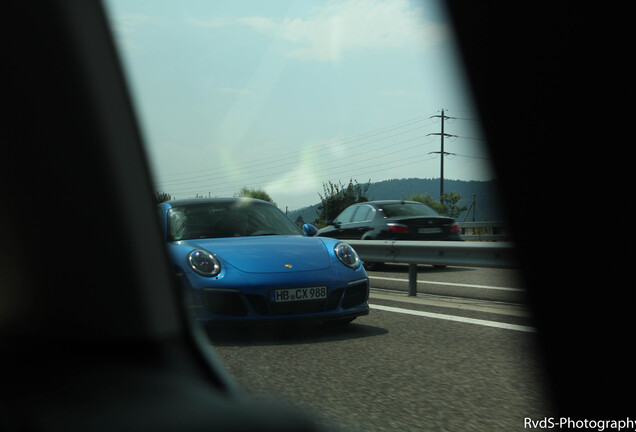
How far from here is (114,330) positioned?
1879 millimetres

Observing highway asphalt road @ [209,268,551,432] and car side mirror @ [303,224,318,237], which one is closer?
highway asphalt road @ [209,268,551,432]

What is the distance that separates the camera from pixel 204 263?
17.0 feet

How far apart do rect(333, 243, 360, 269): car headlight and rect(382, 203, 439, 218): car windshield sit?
7.31 m

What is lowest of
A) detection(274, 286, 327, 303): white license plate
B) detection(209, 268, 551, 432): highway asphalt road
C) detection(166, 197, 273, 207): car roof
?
detection(209, 268, 551, 432): highway asphalt road

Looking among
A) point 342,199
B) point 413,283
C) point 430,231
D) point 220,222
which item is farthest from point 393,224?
point 342,199

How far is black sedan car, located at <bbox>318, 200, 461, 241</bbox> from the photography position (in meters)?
12.5

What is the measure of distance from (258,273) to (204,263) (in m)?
0.45

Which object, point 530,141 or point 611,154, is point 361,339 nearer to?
point 611,154

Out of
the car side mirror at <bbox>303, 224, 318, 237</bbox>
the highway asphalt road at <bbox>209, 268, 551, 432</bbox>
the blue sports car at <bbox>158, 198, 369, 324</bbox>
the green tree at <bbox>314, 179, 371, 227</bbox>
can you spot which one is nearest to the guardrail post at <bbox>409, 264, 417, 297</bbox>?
the highway asphalt road at <bbox>209, 268, 551, 432</bbox>

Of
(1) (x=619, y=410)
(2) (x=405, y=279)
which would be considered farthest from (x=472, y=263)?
(1) (x=619, y=410)

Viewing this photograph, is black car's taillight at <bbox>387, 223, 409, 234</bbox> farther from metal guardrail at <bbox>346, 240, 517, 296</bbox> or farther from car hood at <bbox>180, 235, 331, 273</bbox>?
car hood at <bbox>180, 235, 331, 273</bbox>

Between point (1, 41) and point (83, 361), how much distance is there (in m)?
0.91

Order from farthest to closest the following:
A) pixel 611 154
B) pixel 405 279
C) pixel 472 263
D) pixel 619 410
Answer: pixel 611 154
pixel 405 279
pixel 472 263
pixel 619 410

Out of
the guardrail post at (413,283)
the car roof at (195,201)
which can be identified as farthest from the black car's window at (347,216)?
the car roof at (195,201)
